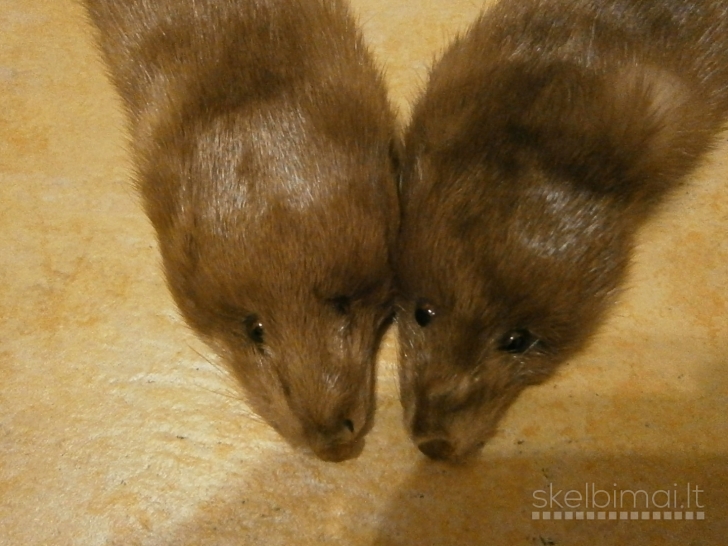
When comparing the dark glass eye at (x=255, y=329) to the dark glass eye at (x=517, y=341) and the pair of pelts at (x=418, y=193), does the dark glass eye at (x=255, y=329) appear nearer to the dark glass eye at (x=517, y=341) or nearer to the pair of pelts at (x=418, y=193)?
the pair of pelts at (x=418, y=193)

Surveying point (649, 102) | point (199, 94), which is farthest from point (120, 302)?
point (649, 102)

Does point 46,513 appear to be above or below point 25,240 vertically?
below

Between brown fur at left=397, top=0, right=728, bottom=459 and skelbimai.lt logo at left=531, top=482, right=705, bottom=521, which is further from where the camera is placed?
skelbimai.lt logo at left=531, top=482, right=705, bottom=521

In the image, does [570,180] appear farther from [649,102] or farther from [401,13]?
[401,13]

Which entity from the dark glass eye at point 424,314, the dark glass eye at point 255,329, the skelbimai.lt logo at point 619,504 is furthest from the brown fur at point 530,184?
the dark glass eye at point 255,329

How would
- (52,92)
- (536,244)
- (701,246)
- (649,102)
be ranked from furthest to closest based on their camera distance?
(52,92) → (701,246) → (649,102) → (536,244)

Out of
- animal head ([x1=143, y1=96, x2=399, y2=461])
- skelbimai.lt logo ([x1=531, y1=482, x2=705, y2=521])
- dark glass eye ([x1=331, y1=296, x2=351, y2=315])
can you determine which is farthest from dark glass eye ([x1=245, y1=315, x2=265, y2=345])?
skelbimai.lt logo ([x1=531, y1=482, x2=705, y2=521])

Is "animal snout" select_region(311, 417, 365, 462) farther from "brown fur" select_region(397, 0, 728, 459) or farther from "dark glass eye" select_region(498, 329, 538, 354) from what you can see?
"dark glass eye" select_region(498, 329, 538, 354)
